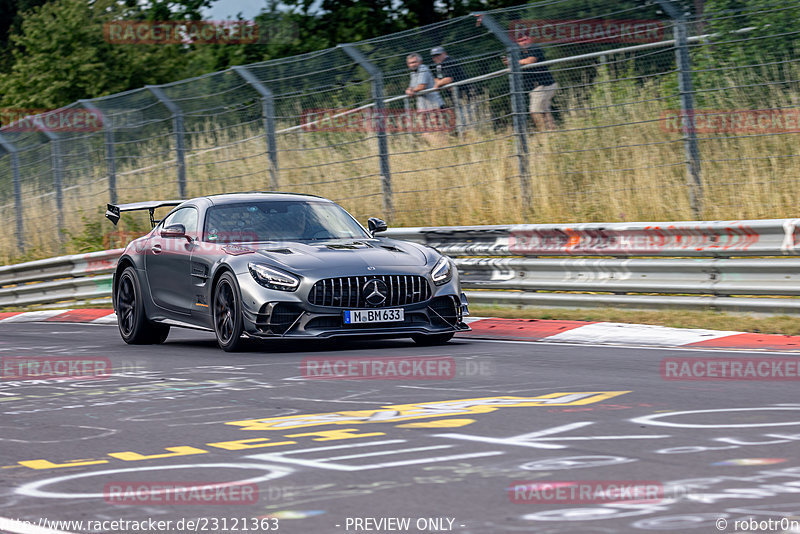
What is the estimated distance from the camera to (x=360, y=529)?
419 centimetres

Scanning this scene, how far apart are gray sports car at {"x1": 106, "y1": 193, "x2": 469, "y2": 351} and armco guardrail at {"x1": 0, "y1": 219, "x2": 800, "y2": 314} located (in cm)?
192

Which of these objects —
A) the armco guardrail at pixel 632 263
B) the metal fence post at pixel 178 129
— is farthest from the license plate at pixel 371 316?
the metal fence post at pixel 178 129

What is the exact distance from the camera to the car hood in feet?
33.9

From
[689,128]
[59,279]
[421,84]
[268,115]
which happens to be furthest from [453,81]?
[59,279]

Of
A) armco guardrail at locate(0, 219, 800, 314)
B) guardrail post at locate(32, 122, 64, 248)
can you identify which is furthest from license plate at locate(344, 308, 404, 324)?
guardrail post at locate(32, 122, 64, 248)

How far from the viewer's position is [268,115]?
18.0 m

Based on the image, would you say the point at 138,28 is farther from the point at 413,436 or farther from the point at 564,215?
the point at 413,436

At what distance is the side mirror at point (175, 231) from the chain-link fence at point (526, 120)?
4.67 metres

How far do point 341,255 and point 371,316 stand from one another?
0.66 meters

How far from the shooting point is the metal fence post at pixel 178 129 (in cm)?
2006

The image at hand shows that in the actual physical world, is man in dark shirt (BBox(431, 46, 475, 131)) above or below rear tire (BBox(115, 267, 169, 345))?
above

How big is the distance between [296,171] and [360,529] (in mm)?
14696

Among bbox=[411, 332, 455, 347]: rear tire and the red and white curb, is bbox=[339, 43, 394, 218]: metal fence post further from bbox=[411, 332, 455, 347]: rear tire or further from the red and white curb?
bbox=[411, 332, 455, 347]: rear tire

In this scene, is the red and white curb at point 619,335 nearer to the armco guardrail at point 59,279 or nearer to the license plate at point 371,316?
the license plate at point 371,316
